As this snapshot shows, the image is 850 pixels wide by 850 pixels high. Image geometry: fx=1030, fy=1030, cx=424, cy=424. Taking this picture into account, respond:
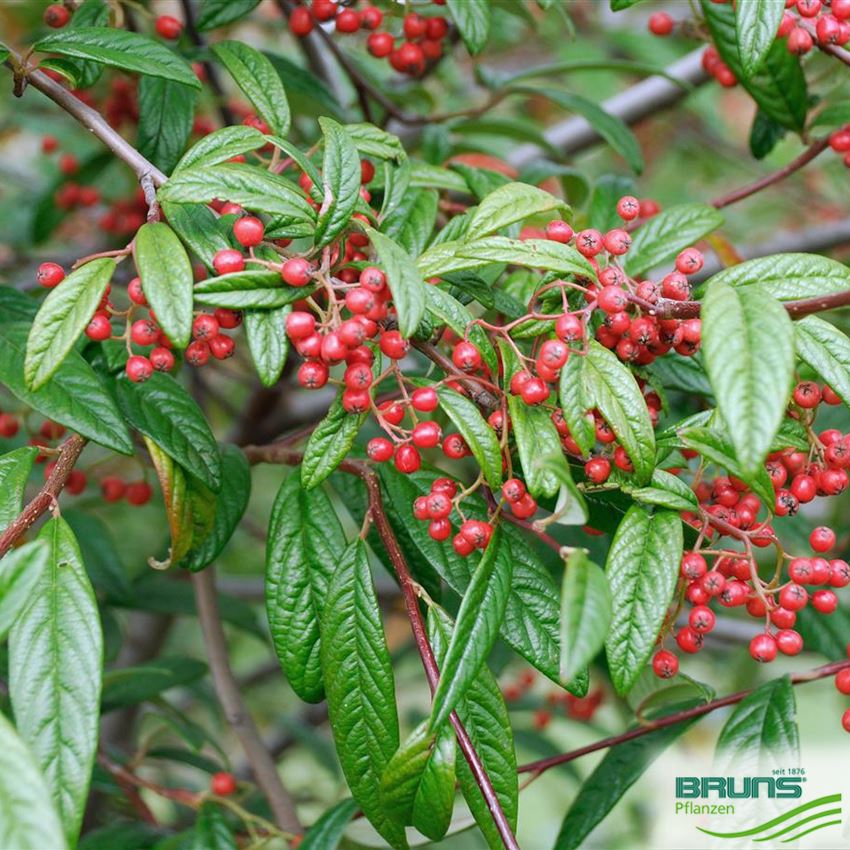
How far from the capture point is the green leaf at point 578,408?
0.89 metres

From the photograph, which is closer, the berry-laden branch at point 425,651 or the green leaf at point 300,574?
the berry-laden branch at point 425,651

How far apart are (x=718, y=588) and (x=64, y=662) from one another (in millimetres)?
585

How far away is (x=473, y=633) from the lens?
0.86 metres

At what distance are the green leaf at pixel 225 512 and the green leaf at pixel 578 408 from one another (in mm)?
471

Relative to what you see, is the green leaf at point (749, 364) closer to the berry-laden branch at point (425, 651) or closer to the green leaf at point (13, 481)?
the berry-laden branch at point (425, 651)

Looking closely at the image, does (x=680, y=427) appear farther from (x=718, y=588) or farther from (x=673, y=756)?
(x=673, y=756)

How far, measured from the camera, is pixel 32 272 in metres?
1.98

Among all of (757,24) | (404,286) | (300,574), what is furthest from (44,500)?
(757,24)

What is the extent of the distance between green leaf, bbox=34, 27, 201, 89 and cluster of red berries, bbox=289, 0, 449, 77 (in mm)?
334

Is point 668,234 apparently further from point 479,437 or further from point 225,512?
point 225,512

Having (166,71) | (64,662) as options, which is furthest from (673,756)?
(166,71)

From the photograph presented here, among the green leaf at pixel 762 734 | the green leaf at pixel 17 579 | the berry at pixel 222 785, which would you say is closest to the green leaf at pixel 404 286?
the green leaf at pixel 17 579

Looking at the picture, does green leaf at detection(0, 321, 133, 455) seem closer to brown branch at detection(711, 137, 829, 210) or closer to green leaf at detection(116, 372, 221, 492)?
green leaf at detection(116, 372, 221, 492)

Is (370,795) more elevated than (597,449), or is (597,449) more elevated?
(597,449)
